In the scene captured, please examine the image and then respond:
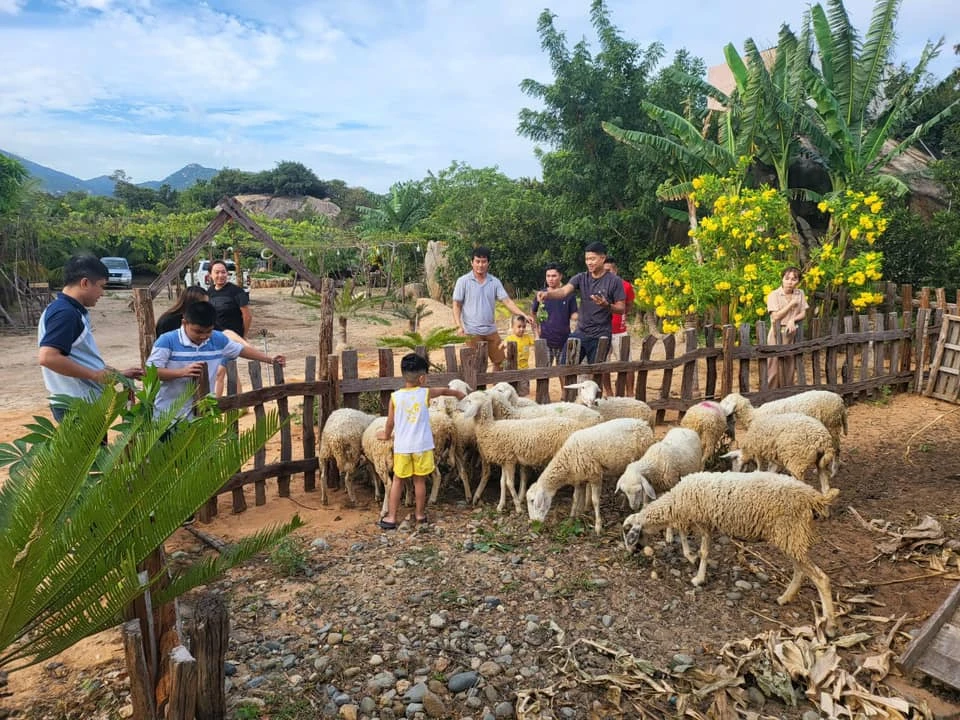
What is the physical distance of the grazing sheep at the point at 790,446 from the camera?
524 cm

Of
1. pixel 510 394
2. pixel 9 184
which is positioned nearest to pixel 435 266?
pixel 9 184

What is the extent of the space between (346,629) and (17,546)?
6.48ft

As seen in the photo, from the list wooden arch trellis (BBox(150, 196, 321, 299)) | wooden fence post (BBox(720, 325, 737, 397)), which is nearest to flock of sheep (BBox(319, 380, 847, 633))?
wooden fence post (BBox(720, 325, 737, 397))

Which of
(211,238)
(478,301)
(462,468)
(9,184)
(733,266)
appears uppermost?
(9,184)

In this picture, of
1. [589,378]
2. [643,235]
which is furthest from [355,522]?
[643,235]

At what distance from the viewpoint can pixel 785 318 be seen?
7941 millimetres

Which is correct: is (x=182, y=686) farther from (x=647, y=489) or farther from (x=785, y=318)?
(x=785, y=318)

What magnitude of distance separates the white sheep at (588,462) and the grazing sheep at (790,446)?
111 cm

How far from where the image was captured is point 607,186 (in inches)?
717

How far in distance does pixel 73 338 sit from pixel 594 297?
4.81 metres

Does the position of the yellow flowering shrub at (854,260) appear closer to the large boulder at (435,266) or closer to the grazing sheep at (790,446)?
the grazing sheep at (790,446)

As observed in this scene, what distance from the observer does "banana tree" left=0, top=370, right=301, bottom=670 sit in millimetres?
2084

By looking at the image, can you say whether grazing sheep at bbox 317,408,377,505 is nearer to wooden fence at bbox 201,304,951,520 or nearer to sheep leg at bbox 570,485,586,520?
wooden fence at bbox 201,304,951,520

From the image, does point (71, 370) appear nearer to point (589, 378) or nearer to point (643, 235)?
point (589, 378)
